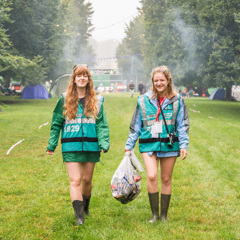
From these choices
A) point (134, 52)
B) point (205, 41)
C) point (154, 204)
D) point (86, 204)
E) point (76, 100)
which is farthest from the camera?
point (134, 52)

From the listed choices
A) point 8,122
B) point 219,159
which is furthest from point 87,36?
point 219,159

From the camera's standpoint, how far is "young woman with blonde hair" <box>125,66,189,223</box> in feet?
15.6

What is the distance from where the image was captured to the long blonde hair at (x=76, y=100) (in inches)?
187

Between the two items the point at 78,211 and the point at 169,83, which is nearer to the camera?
the point at 78,211

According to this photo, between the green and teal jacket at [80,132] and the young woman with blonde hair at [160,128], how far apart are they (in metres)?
0.38

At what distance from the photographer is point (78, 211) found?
4797mm

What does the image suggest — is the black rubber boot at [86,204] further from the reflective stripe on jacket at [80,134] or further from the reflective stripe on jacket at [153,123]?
the reflective stripe on jacket at [153,123]

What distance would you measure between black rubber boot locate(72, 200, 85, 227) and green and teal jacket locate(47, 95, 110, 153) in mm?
621

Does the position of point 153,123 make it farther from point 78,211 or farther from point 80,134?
point 78,211

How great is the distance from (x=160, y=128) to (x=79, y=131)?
0.94 m

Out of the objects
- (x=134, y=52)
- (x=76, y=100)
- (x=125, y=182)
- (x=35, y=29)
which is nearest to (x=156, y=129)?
(x=125, y=182)

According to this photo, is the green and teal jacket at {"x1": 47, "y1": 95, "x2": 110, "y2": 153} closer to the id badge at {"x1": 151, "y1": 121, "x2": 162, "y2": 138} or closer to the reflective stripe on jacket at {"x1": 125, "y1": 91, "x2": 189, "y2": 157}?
the reflective stripe on jacket at {"x1": 125, "y1": 91, "x2": 189, "y2": 157}

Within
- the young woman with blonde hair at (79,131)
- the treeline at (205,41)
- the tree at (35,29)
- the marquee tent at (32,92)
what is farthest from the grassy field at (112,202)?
the marquee tent at (32,92)

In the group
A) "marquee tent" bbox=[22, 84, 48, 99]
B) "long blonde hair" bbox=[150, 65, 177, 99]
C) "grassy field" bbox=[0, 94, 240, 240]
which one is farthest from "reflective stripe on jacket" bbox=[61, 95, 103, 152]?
"marquee tent" bbox=[22, 84, 48, 99]
